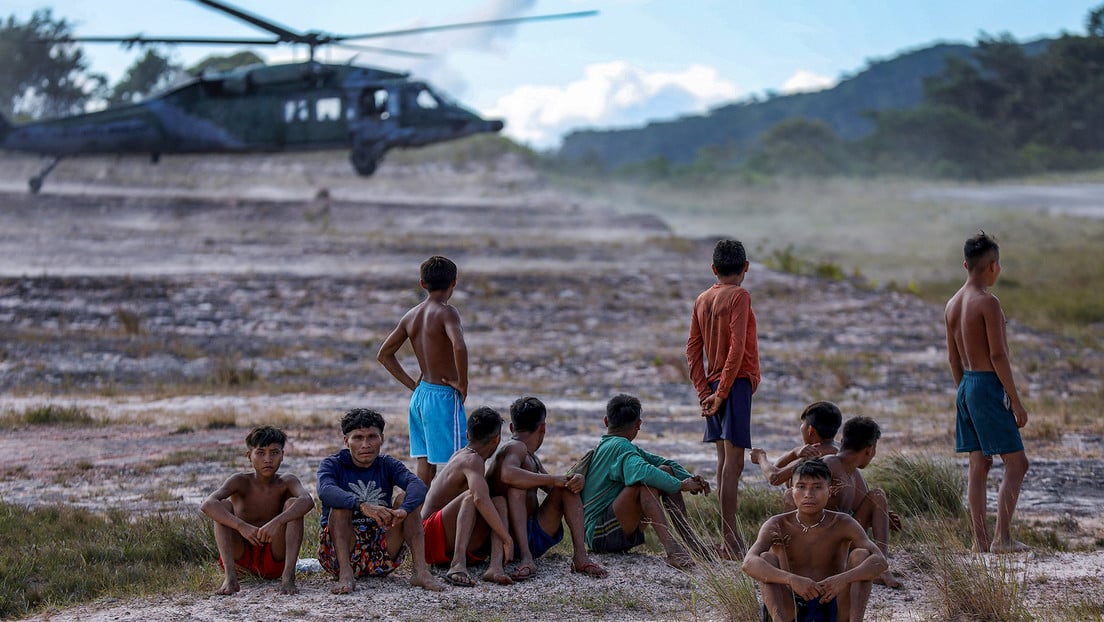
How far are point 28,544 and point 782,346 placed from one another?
14322mm

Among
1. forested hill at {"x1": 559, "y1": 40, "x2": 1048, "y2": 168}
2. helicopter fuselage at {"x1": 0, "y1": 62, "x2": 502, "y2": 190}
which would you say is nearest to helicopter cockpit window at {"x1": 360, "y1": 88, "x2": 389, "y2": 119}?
helicopter fuselage at {"x1": 0, "y1": 62, "x2": 502, "y2": 190}

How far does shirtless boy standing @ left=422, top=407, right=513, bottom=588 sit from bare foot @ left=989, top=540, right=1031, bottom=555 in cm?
296

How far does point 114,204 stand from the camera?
34750mm

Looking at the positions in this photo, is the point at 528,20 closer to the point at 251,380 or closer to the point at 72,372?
the point at 251,380

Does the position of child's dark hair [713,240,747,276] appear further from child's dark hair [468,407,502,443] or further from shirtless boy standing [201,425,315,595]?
shirtless boy standing [201,425,315,595]

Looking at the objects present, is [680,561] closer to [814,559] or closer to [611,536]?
[611,536]

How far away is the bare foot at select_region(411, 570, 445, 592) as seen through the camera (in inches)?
261

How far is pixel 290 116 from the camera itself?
24.7 metres

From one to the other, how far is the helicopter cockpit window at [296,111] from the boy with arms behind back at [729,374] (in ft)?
61.0

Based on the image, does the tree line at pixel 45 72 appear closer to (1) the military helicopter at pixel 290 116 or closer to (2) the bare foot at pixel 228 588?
(1) the military helicopter at pixel 290 116

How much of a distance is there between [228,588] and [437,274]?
7.72ft

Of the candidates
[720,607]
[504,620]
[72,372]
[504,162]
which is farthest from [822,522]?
[504,162]

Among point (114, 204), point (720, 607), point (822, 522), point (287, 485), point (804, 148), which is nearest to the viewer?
point (822, 522)

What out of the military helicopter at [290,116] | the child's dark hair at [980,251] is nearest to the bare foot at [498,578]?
the child's dark hair at [980,251]
